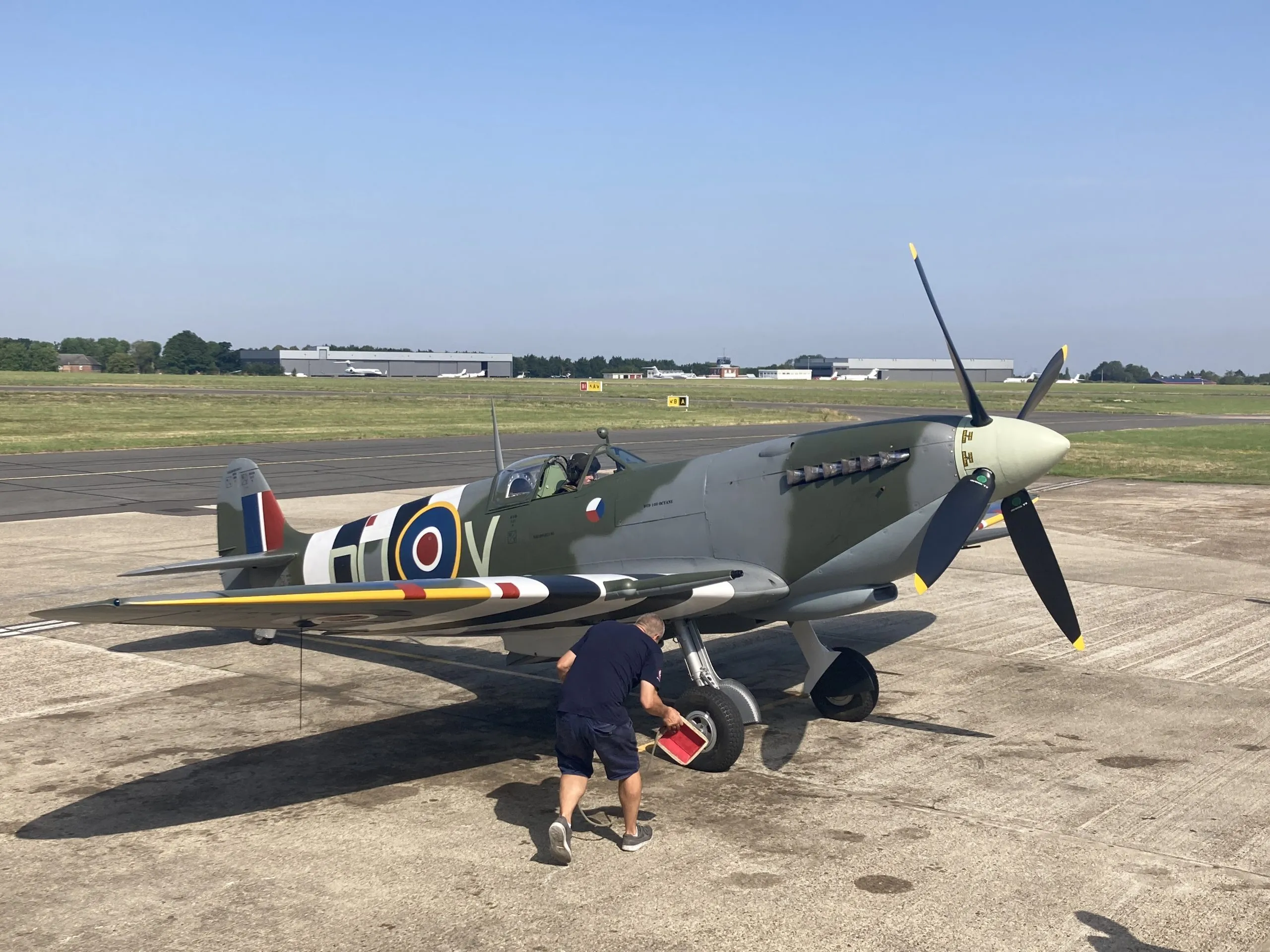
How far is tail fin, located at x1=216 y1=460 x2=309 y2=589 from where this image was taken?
1195 centimetres

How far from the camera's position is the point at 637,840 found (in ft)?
21.7

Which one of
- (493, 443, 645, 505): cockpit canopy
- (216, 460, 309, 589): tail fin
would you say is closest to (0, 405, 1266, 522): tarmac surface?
(216, 460, 309, 589): tail fin

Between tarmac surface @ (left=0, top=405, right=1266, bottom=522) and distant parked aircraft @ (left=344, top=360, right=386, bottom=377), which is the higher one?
distant parked aircraft @ (left=344, top=360, right=386, bottom=377)

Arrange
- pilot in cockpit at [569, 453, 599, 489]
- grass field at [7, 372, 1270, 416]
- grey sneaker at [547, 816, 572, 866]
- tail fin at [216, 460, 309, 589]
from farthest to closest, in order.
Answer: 1. grass field at [7, 372, 1270, 416]
2. tail fin at [216, 460, 309, 589]
3. pilot in cockpit at [569, 453, 599, 489]
4. grey sneaker at [547, 816, 572, 866]

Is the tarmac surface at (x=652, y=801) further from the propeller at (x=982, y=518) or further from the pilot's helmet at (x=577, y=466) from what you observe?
the pilot's helmet at (x=577, y=466)

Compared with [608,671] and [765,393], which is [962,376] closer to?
[608,671]

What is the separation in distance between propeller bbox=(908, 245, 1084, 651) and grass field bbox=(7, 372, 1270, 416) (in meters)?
67.7

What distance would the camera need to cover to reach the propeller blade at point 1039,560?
8.77m

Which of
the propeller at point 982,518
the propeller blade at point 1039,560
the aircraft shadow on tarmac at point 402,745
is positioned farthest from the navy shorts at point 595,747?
the propeller blade at point 1039,560

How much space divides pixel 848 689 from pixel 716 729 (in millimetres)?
1751

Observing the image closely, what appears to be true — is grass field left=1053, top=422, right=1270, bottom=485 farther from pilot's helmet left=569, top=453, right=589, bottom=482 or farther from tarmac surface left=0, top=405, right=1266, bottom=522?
pilot's helmet left=569, top=453, right=589, bottom=482

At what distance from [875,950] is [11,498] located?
24882mm

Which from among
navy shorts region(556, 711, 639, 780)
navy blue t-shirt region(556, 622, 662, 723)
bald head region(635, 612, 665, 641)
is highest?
bald head region(635, 612, 665, 641)

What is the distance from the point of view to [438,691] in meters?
10.4
